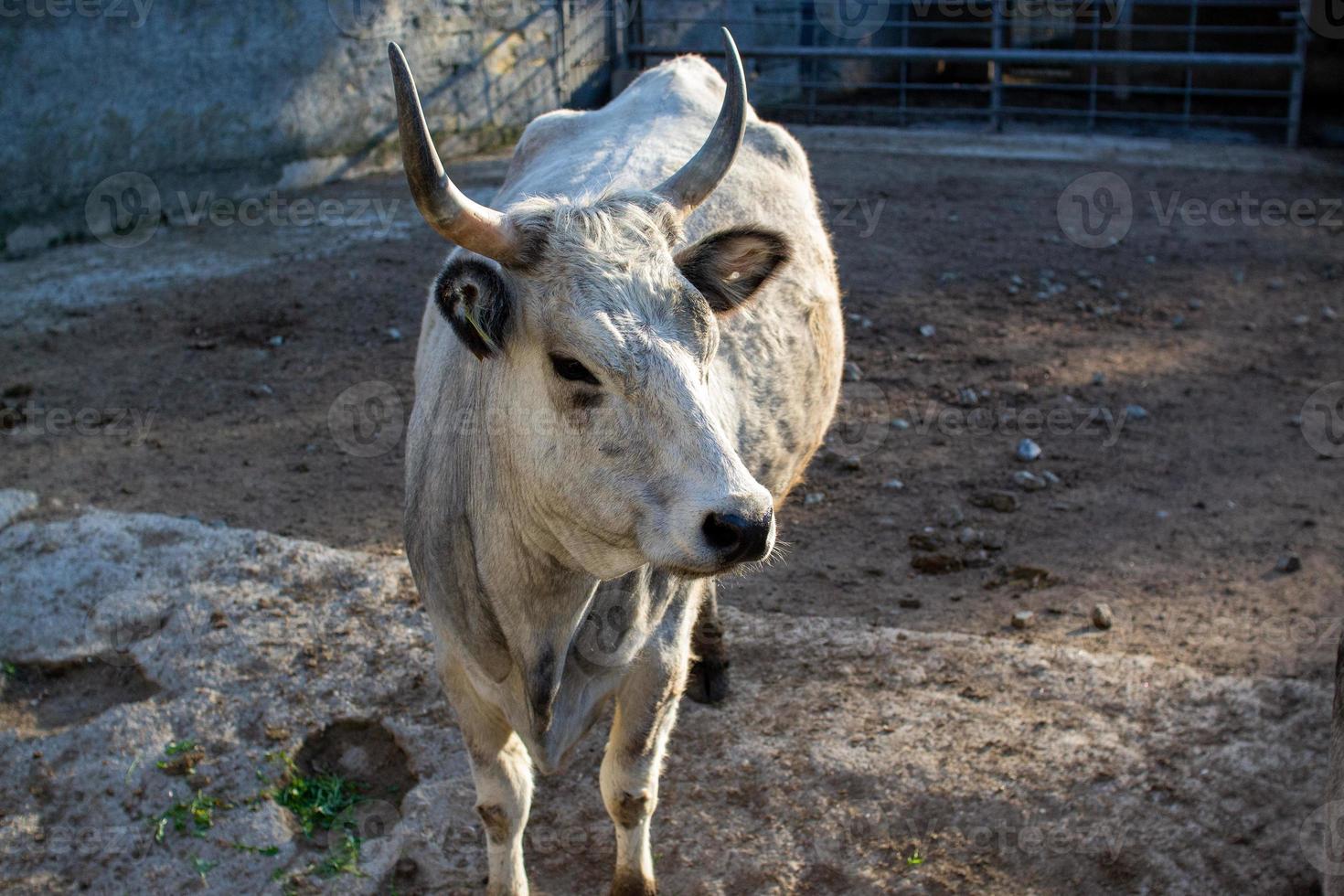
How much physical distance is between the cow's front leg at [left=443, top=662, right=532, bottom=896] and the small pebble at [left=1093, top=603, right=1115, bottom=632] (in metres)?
2.32

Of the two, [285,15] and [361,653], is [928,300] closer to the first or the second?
[361,653]

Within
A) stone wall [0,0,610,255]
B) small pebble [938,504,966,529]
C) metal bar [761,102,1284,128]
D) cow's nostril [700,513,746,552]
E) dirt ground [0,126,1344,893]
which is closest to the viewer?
cow's nostril [700,513,746,552]

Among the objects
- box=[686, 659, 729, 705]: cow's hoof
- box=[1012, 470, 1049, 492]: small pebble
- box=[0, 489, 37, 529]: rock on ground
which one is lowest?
box=[686, 659, 729, 705]: cow's hoof

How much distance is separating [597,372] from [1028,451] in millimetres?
3907

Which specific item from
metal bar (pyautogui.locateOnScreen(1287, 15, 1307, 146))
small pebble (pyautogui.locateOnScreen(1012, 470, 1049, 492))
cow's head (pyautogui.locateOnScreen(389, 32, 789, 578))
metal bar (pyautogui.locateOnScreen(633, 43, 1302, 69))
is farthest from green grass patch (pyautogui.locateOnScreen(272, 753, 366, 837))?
metal bar (pyautogui.locateOnScreen(1287, 15, 1307, 146))

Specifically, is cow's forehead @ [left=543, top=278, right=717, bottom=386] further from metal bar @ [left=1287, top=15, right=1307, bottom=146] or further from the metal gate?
metal bar @ [left=1287, top=15, right=1307, bottom=146]

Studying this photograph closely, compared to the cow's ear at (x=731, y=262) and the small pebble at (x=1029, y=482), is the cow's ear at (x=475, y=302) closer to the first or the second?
the cow's ear at (x=731, y=262)

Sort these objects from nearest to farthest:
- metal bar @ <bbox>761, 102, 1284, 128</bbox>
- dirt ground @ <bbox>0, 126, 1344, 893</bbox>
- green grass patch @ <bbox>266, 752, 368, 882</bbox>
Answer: green grass patch @ <bbox>266, 752, 368, 882</bbox> < dirt ground @ <bbox>0, 126, 1344, 893</bbox> < metal bar @ <bbox>761, 102, 1284, 128</bbox>

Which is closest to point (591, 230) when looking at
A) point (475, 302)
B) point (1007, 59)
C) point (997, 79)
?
point (475, 302)

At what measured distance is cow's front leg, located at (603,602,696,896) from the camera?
3354 millimetres

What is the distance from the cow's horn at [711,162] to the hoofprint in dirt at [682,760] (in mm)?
1897

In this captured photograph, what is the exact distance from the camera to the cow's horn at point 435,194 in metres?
2.47

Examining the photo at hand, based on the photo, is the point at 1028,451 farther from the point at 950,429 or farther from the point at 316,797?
the point at 316,797

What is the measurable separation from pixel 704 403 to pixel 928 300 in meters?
5.75
